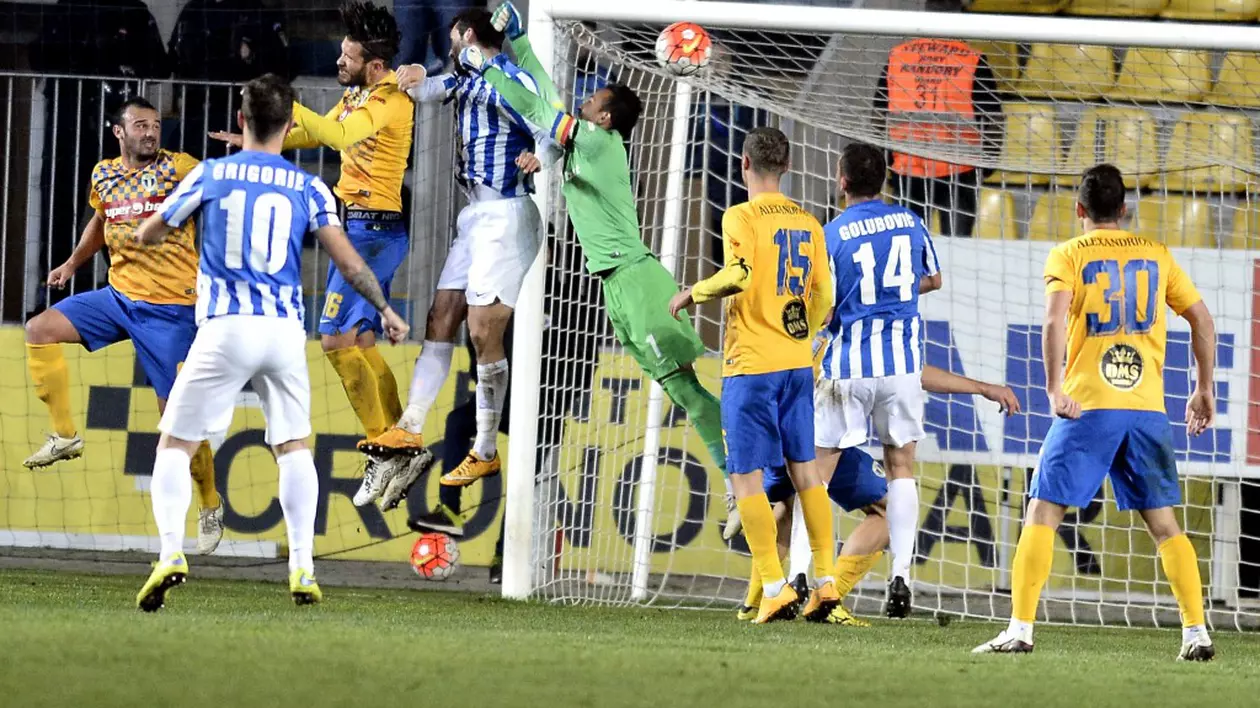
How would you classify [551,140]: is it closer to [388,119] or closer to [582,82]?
[388,119]

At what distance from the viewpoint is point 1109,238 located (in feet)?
19.2

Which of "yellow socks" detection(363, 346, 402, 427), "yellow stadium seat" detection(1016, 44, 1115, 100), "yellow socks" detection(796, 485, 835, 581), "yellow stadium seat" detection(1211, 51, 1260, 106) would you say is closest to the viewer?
"yellow socks" detection(796, 485, 835, 581)

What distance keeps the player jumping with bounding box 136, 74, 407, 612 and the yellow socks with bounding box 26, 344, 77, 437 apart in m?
2.60

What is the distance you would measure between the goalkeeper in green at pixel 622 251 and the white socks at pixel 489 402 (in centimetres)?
65

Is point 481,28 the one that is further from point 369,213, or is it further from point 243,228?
point 243,228

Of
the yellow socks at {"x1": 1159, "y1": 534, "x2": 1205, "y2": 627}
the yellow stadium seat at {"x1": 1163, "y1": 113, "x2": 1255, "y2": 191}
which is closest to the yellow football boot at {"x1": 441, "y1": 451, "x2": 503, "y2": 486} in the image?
the yellow socks at {"x1": 1159, "y1": 534, "x2": 1205, "y2": 627}

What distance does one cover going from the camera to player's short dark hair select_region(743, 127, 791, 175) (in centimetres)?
675

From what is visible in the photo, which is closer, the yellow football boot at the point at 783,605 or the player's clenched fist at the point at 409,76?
the yellow football boot at the point at 783,605

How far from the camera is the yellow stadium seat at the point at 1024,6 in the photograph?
37.6 ft

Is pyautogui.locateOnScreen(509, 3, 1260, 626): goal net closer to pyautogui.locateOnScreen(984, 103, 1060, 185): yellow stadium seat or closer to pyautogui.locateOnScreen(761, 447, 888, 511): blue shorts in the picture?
pyautogui.locateOnScreen(984, 103, 1060, 185): yellow stadium seat

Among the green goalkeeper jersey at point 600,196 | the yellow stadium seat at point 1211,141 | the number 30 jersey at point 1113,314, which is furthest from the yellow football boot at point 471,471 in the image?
the yellow stadium seat at point 1211,141

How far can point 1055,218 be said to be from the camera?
988 centimetres

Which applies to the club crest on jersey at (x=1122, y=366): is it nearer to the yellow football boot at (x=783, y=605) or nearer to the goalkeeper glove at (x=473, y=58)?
the yellow football boot at (x=783, y=605)

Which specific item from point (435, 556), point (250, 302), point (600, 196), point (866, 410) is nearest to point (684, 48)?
point (600, 196)
